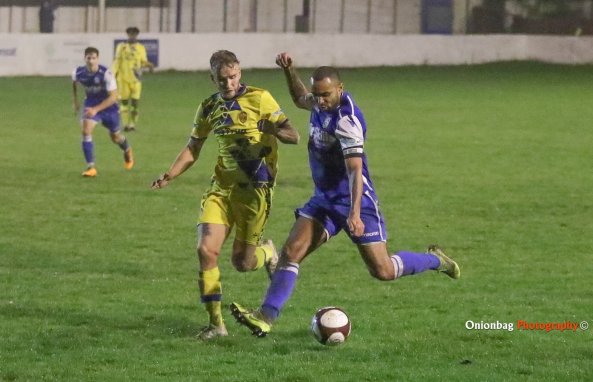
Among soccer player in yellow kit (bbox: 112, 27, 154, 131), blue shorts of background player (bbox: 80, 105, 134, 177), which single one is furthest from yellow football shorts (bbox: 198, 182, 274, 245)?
soccer player in yellow kit (bbox: 112, 27, 154, 131)

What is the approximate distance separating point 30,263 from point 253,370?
198 inches

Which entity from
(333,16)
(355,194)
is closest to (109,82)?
(355,194)

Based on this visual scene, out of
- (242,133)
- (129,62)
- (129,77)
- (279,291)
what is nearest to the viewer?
(279,291)

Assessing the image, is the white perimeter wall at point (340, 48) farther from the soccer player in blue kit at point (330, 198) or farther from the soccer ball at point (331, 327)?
the soccer ball at point (331, 327)

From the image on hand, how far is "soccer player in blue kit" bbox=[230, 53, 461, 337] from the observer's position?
9.01 meters

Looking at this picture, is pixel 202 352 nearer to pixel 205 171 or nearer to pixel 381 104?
pixel 205 171

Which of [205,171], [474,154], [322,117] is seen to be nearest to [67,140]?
[205,171]

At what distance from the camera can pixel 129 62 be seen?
30484 mm

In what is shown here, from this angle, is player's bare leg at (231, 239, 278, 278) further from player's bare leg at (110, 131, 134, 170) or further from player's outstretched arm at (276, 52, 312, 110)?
player's bare leg at (110, 131, 134, 170)

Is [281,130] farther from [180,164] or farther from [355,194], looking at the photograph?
[355,194]

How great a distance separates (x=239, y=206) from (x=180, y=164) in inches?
22.2

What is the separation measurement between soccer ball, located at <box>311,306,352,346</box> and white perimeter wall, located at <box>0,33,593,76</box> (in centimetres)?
3643

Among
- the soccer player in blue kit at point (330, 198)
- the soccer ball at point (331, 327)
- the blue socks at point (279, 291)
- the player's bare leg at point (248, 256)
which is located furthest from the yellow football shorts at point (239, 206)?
the soccer ball at point (331, 327)

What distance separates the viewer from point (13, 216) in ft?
52.6
